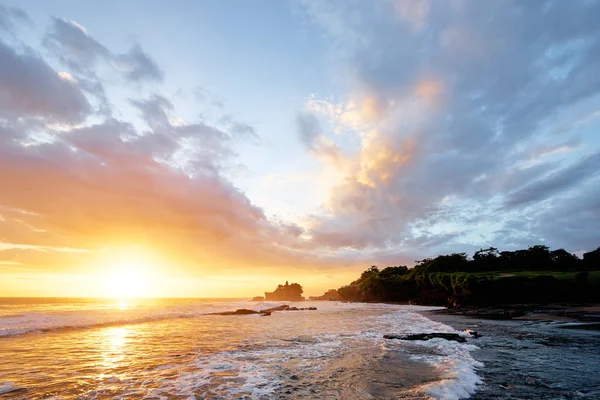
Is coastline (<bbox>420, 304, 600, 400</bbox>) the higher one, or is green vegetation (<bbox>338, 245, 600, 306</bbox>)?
green vegetation (<bbox>338, 245, 600, 306</bbox>)

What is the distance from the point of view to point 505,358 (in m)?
15.8

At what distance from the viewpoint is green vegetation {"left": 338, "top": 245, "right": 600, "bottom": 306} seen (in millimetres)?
54406

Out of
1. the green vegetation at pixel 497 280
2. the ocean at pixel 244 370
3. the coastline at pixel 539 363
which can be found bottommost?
the ocean at pixel 244 370

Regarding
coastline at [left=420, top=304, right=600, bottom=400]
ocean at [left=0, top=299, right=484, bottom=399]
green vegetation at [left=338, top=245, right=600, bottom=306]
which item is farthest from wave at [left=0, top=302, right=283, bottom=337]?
green vegetation at [left=338, top=245, right=600, bottom=306]

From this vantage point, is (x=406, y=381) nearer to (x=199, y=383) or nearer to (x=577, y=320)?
(x=199, y=383)

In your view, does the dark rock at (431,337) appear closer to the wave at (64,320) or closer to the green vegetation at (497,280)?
the wave at (64,320)

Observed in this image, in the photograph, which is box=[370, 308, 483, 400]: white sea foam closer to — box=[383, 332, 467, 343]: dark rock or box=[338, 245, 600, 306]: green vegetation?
box=[383, 332, 467, 343]: dark rock

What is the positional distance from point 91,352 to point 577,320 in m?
44.5

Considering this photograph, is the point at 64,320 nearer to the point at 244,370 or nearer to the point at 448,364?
the point at 244,370

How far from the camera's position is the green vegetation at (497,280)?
54.4 m

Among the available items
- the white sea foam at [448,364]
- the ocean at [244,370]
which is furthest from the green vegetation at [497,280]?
the ocean at [244,370]

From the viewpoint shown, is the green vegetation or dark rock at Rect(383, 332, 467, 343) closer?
dark rock at Rect(383, 332, 467, 343)

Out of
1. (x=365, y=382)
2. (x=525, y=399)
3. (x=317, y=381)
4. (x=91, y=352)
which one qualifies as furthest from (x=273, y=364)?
(x=91, y=352)

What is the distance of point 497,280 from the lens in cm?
5869
